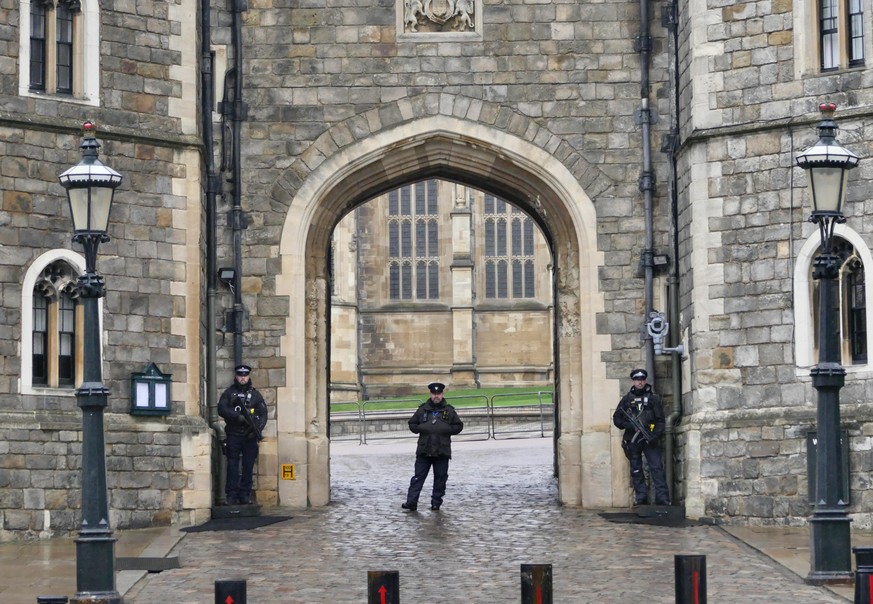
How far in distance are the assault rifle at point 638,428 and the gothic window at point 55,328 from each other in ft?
19.3

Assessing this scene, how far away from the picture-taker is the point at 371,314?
5119cm

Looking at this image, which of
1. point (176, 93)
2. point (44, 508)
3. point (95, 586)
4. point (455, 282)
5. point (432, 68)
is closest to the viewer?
point (95, 586)

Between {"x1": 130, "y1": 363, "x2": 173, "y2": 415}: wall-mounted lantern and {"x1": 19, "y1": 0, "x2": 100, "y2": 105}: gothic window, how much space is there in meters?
2.87

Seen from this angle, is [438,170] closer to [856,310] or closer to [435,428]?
[435,428]

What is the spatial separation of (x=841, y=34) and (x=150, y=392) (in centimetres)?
803

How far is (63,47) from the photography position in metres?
19.2

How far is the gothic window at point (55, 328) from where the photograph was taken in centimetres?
1858

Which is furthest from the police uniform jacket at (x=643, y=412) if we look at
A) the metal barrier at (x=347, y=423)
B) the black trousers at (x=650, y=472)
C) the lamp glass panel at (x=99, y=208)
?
the metal barrier at (x=347, y=423)

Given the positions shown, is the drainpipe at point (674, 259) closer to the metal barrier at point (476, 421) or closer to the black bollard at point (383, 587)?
the black bollard at point (383, 587)

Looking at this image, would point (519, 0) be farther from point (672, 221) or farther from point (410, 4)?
point (672, 221)

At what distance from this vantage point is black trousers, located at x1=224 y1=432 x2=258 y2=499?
19891 millimetres

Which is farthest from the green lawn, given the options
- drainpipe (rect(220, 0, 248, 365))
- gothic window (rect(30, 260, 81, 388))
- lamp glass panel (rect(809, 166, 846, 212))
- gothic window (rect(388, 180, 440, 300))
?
lamp glass panel (rect(809, 166, 846, 212))

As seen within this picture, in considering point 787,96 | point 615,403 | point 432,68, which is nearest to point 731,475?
point 615,403

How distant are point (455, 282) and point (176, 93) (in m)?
31.5
